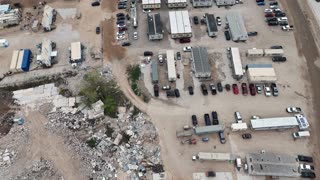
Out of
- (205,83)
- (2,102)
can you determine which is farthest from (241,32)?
(2,102)

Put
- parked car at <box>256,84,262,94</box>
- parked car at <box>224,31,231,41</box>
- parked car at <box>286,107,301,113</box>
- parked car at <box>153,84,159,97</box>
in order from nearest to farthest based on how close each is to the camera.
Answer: parked car at <box>286,107,301,113</box>
parked car at <box>256,84,262,94</box>
parked car at <box>153,84,159,97</box>
parked car at <box>224,31,231,41</box>

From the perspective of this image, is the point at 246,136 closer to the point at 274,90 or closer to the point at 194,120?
the point at 194,120

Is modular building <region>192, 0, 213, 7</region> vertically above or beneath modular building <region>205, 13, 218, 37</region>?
above

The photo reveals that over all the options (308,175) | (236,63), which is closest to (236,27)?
(236,63)

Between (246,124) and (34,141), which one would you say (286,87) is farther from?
(34,141)

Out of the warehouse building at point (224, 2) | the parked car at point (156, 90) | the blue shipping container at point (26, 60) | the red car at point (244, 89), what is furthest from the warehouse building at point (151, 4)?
the red car at point (244, 89)

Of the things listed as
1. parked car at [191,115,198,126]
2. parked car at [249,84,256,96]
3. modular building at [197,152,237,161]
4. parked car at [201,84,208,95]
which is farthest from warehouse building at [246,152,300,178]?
parked car at [201,84,208,95]

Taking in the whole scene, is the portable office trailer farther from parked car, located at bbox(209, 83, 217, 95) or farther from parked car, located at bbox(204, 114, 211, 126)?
parked car, located at bbox(209, 83, 217, 95)

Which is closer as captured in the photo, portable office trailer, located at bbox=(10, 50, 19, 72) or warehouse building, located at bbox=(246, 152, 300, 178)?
warehouse building, located at bbox=(246, 152, 300, 178)
